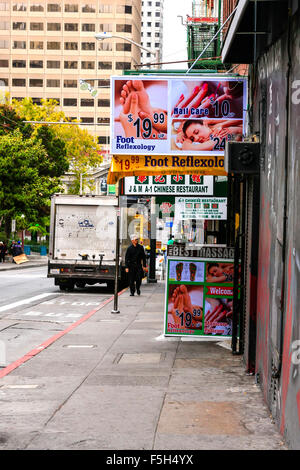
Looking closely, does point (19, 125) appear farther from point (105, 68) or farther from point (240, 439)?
point (105, 68)

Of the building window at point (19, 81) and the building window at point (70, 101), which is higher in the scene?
the building window at point (19, 81)

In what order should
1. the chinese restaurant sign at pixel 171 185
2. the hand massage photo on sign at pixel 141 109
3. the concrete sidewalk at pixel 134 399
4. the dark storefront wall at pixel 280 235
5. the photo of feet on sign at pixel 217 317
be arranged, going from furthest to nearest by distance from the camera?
the chinese restaurant sign at pixel 171 185
the photo of feet on sign at pixel 217 317
the hand massage photo on sign at pixel 141 109
the concrete sidewalk at pixel 134 399
the dark storefront wall at pixel 280 235

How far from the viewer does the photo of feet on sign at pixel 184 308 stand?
40.3 ft

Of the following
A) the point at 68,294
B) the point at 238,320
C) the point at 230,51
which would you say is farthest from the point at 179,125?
the point at 68,294

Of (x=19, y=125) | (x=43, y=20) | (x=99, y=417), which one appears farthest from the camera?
(x=43, y=20)

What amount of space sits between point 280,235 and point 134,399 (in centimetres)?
263

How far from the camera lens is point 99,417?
23.2 feet

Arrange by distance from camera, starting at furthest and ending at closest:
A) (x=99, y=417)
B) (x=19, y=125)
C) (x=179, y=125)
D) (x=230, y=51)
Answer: (x=19, y=125), (x=179, y=125), (x=230, y=51), (x=99, y=417)

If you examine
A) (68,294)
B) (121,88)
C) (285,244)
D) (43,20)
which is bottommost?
(68,294)

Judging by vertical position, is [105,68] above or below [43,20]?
below

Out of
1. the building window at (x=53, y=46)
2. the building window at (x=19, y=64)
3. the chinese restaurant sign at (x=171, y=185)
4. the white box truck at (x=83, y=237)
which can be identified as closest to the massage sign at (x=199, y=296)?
the chinese restaurant sign at (x=171, y=185)

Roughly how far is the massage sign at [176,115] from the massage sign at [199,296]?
1835mm

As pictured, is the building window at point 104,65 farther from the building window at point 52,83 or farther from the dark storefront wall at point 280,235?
the dark storefront wall at point 280,235
